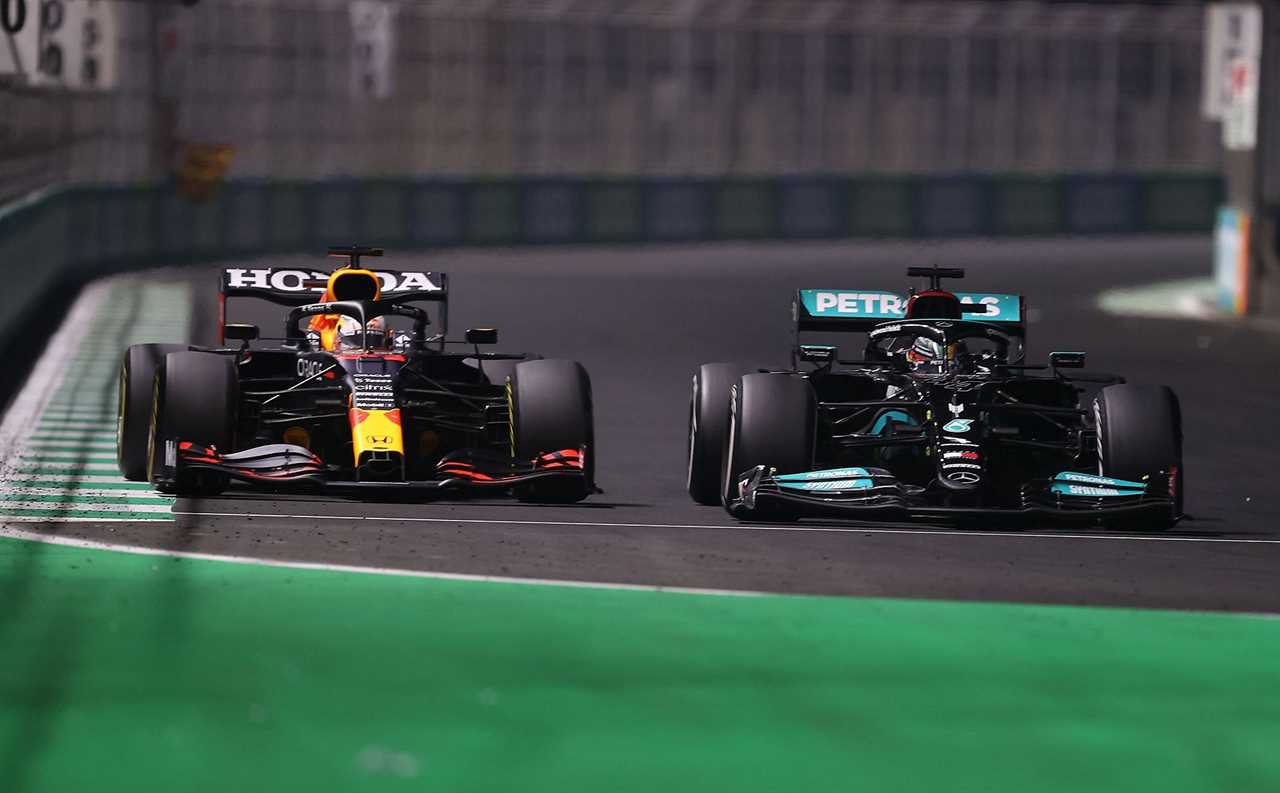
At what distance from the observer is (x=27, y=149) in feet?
93.1

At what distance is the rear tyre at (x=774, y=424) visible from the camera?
12.7 meters

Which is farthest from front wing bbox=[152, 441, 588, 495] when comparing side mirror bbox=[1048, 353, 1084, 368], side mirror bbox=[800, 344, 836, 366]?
side mirror bbox=[1048, 353, 1084, 368]

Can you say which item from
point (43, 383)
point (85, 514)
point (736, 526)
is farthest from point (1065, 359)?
point (43, 383)

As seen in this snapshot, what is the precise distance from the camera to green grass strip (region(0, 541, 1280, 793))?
24.9 ft

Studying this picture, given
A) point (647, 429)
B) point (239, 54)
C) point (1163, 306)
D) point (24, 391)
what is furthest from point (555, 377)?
point (239, 54)

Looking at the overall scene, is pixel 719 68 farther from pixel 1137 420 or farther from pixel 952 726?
pixel 952 726

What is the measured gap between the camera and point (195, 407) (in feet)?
42.6

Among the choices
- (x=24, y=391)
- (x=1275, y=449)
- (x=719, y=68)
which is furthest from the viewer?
(x=719, y=68)

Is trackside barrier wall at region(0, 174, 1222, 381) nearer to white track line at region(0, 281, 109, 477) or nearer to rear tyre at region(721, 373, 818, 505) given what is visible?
white track line at region(0, 281, 109, 477)

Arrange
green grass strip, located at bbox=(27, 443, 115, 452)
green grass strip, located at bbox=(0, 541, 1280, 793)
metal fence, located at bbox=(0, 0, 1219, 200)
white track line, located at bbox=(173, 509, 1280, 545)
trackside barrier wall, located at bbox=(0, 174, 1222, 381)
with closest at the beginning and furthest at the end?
green grass strip, located at bbox=(0, 541, 1280, 793), white track line, located at bbox=(173, 509, 1280, 545), green grass strip, located at bbox=(27, 443, 115, 452), trackside barrier wall, located at bbox=(0, 174, 1222, 381), metal fence, located at bbox=(0, 0, 1219, 200)

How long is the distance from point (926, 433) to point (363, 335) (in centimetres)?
327

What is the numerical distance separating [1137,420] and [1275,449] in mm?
5304

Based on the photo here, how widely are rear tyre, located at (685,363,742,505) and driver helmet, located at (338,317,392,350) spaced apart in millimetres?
1808

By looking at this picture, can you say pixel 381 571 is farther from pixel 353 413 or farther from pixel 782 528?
pixel 782 528
